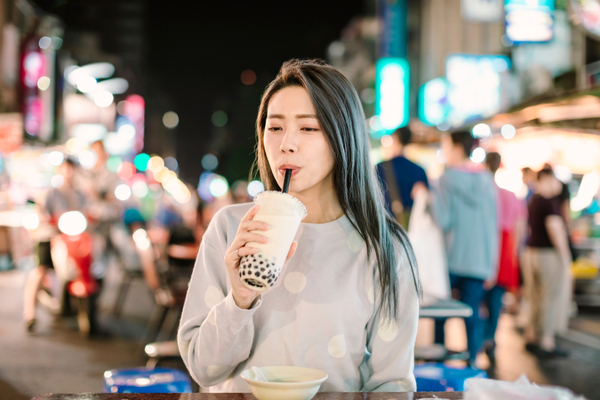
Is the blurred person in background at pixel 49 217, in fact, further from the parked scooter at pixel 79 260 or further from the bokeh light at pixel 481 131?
the bokeh light at pixel 481 131

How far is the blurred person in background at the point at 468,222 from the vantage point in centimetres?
529

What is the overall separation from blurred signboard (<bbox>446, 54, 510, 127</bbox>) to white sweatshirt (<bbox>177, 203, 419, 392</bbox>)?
12838mm

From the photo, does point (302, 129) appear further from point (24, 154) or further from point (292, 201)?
point (24, 154)

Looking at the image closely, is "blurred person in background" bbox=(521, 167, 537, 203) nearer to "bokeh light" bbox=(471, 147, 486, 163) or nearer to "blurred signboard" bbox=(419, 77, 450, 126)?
"bokeh light" bbox=(471, 147, 486, 163)

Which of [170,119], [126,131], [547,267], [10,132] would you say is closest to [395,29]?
[10,132]

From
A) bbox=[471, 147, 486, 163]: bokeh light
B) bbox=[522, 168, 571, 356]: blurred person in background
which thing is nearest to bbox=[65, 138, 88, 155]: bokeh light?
bbox=[471, 147, 486, 163]: bokeh light

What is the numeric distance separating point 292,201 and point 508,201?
5.84m

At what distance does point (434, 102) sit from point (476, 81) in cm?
205

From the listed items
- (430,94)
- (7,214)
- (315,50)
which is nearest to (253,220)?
(7,214)

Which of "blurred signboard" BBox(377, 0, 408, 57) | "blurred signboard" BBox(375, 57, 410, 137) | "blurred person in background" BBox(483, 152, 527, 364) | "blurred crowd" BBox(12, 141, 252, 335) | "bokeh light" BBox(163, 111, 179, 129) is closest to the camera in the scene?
"blurred person in background" BBox(483, 152, 527, 364)

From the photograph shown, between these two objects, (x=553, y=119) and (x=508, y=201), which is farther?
(x=553, y=119)

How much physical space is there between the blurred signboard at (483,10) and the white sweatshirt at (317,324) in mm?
11048

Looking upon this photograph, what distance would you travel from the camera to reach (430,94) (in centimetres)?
1602

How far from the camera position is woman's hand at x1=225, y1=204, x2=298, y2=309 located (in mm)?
1241
